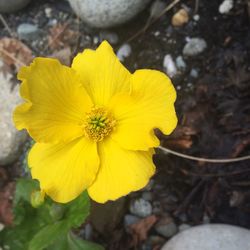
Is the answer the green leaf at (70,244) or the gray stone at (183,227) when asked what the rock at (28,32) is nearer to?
the green leaf at (70,244)

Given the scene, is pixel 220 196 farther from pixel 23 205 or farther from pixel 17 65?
pixel 17 65

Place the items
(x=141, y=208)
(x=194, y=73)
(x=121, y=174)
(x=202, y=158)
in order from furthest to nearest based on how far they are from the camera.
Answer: (x=194, y=73), (x=141, y=208), (x=202, y=158), (x=121, y=174)

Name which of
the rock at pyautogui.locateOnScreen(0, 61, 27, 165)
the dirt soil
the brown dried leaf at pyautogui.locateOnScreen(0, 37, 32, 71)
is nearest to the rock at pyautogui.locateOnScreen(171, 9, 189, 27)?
the dirt soil

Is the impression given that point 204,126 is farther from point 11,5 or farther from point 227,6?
point 11,5

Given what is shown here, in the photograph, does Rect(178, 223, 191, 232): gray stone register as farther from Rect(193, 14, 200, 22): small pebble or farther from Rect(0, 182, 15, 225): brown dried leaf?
Rect(193, 14, 200, 22): small pebble

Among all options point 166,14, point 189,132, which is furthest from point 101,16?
point 189,132

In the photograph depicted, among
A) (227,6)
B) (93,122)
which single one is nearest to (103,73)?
(93,122)

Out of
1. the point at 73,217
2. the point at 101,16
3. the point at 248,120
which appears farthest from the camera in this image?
the point at 101,16
